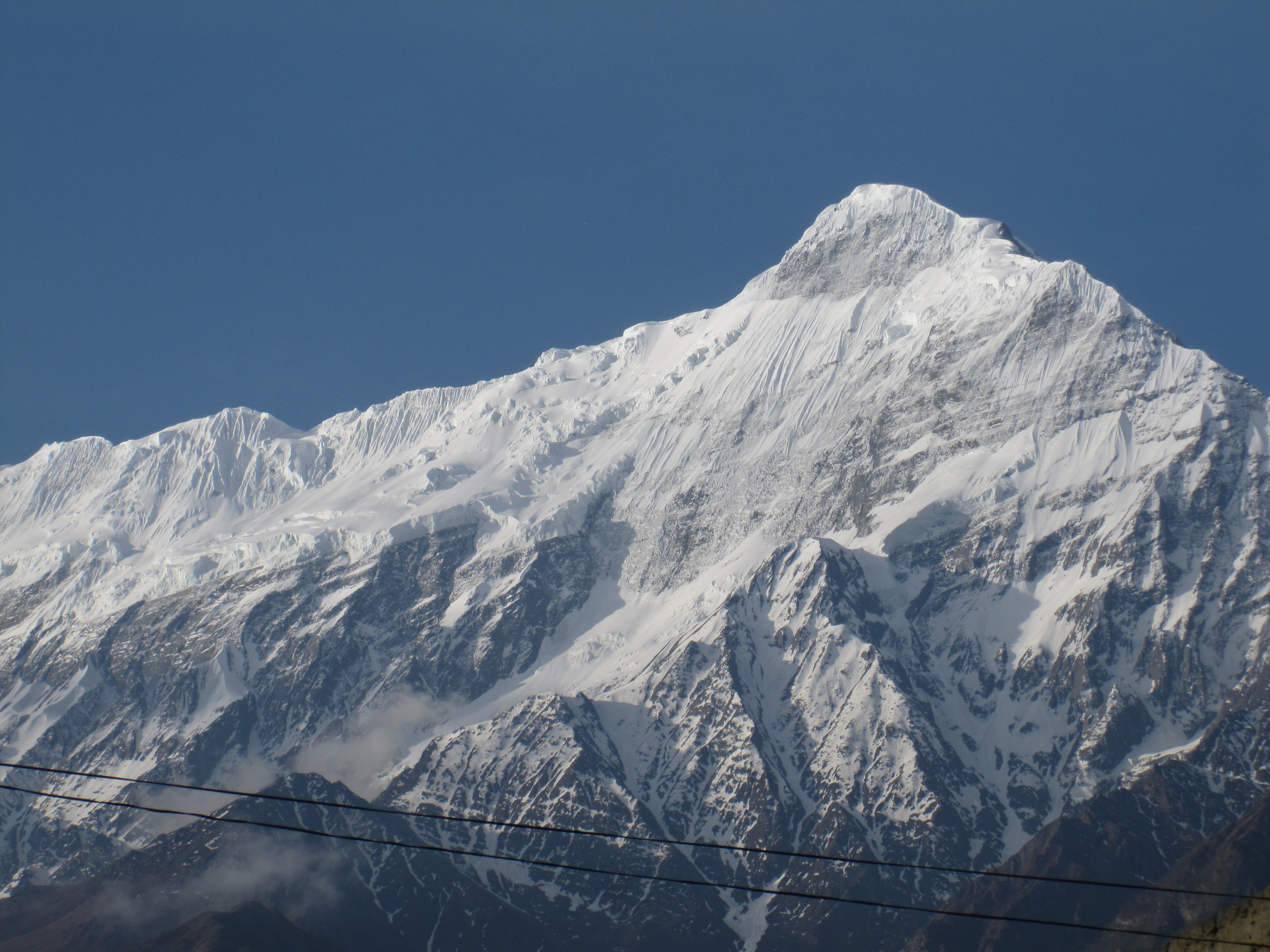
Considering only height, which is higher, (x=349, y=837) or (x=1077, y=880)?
(x=349, y=837)

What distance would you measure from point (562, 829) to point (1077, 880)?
16.7m

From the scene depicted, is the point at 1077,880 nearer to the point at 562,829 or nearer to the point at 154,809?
the point at 562,829

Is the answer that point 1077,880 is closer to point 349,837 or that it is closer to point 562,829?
point 562,829

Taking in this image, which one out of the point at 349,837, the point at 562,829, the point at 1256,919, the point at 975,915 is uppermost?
the point at 349,837

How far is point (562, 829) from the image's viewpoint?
4294cm

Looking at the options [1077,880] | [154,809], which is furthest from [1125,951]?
[154,809]

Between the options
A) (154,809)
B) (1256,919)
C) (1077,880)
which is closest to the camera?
(1256,919)

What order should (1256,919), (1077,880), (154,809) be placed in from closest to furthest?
(1256,919) < (154,809) < (1077,880)

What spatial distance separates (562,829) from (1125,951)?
168 meters

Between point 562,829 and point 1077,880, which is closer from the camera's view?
point 562,829

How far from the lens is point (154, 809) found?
42.5 metres

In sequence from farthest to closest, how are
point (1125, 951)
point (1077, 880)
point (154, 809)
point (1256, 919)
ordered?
point (1125, 951)
point (1077, 880)
point (154, 809)
point (1256, 919)

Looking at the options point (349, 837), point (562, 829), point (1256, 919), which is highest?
point (349, 837)

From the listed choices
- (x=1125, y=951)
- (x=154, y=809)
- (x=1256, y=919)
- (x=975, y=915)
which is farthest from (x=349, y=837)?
(x=1125, y=951)
